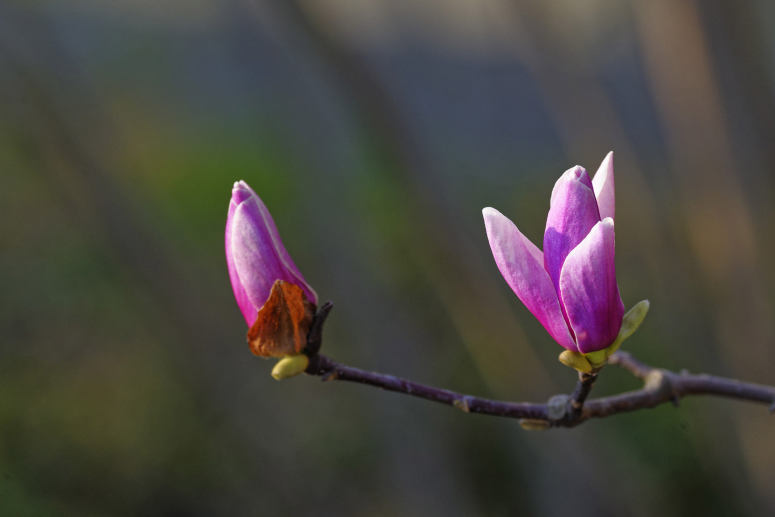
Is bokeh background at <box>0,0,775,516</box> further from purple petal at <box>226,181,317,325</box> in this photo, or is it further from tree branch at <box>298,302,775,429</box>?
purple petal at <box>226,181,317,325</box>

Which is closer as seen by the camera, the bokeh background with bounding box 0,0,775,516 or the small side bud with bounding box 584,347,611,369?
the small side bud with bounding box 584,347,611,369

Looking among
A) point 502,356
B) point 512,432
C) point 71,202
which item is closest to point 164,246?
point 71,202

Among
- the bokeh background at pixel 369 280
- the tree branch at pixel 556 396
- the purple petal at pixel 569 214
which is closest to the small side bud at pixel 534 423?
the tree branch at pixel 556 396

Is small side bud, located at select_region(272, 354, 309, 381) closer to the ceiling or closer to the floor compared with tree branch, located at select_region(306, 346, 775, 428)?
closer to the ceiling

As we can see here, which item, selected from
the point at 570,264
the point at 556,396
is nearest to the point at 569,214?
the point at 570,264

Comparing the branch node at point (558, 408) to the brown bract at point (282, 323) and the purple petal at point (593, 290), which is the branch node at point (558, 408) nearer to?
the purple petal at point (593, 290)

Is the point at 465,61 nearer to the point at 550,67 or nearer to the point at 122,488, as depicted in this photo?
the point at 550,67

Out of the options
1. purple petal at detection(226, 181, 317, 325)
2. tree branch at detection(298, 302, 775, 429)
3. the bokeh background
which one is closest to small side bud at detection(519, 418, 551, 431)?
tree branch at detection(298, 302, 775, 429)
